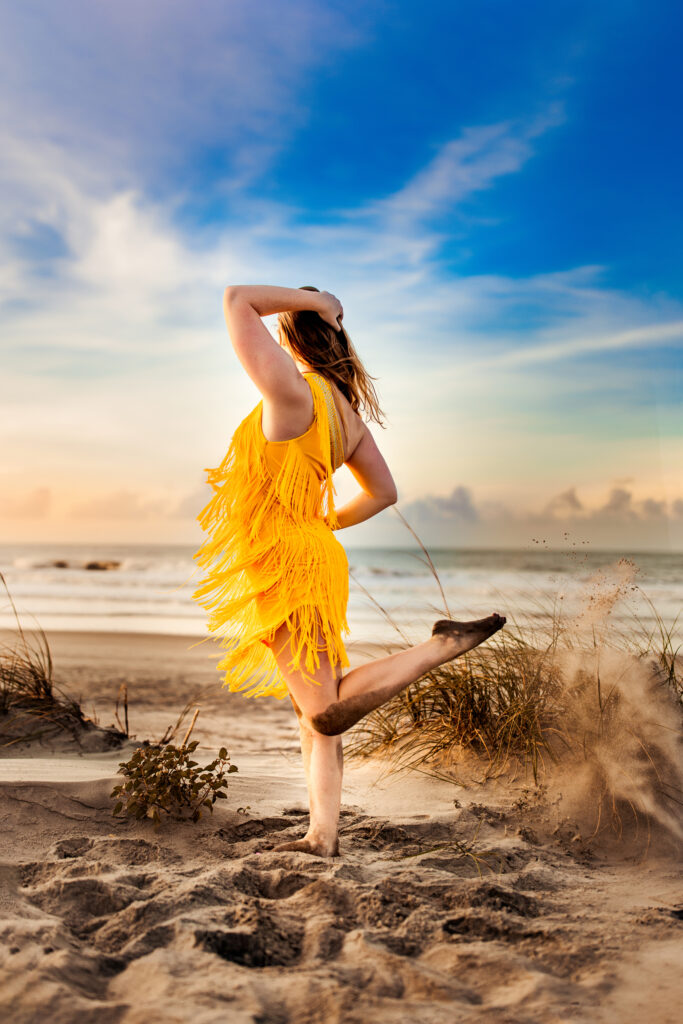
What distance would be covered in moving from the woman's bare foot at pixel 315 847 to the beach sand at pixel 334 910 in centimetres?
7

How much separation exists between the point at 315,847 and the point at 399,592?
1662 centimetres

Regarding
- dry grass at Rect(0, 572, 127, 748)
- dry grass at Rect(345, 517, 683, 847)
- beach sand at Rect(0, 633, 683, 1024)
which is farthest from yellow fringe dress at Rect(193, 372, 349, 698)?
dry grass at Rect(0, 572, 127, 748)

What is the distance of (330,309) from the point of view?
2818 millimetres


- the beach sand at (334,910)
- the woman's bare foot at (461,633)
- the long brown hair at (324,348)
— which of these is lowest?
the beach sand at (334,910)

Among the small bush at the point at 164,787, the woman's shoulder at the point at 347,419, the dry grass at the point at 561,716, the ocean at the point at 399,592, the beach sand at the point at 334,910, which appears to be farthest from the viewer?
the ocean at the point at 399,592

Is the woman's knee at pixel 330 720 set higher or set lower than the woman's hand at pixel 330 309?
lower

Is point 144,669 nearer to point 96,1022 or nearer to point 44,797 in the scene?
point 44,797

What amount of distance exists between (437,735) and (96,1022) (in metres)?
2.52

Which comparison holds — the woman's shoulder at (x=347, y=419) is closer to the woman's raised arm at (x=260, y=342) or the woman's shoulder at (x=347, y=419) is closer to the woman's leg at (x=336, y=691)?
the woman's raised arm at (x=260, y=342)

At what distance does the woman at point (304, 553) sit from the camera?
8.98ft

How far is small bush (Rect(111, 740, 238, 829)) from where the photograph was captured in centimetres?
312

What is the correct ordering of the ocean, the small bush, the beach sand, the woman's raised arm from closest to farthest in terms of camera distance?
the beach sand < the woman's raised arm < the small bush < the ocean

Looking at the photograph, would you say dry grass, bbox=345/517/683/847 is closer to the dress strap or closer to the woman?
the woman

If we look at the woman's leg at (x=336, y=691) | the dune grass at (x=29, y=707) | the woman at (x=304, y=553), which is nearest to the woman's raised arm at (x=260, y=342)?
the woman at (x=304, y=553)
